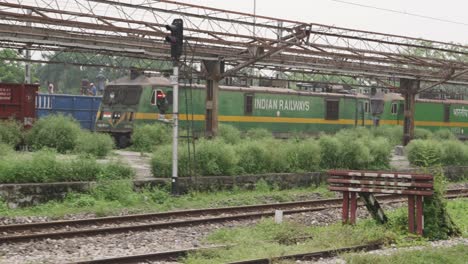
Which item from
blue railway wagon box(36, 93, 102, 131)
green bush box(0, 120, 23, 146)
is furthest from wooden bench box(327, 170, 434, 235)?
blue railway wagon box(36, 93, 102, 131)

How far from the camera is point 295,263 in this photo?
30.4 ft

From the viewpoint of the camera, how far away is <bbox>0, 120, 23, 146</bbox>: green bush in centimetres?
2409

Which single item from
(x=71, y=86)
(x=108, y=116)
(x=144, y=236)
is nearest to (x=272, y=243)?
(x=144, y=236)

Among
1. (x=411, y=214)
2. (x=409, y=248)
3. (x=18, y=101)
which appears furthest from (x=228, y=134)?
(x=409, y=248)

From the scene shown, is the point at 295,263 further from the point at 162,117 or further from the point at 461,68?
the point at 461,68

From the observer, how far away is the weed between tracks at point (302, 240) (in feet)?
32.1

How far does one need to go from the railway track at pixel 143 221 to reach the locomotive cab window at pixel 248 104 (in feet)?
52.2

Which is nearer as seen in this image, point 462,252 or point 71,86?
point 462,252

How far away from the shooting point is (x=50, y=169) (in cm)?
1644

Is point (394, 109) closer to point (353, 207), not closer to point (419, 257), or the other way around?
point (353, 207)

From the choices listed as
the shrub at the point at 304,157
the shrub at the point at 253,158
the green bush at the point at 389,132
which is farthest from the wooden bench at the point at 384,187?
the green bush at the point at 389,132

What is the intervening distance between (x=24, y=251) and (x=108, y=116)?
788 inches

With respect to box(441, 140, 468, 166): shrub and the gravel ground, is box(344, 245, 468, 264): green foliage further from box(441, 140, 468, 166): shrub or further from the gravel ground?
box(441, 140, 468, 166): shrub

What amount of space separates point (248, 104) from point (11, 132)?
12.6 meters
